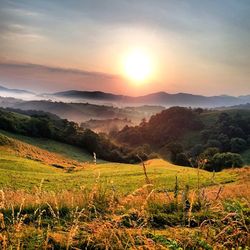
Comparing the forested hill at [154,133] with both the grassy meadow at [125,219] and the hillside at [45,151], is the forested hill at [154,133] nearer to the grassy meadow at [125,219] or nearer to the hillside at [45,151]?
the hillside at [45,151]

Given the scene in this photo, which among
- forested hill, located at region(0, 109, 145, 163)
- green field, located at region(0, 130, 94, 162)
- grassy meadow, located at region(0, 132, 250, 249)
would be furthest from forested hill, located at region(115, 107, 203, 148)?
grassy meadow, located at region(0, 132, 250, 249)

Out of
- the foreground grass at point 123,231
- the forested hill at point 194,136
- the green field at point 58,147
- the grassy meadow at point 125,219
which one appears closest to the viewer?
the foreground grass at point 123,231

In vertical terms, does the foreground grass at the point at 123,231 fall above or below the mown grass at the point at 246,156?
above

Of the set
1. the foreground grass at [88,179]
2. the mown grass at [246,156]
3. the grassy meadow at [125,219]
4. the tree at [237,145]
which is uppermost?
the grassy meadow at [125,219]

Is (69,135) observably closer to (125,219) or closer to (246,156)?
(246,156)

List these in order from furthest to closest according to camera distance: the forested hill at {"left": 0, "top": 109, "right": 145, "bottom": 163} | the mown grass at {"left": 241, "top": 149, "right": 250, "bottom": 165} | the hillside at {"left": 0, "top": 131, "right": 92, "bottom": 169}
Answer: the mown grass at {"left": 241, "top": 149, "right": 250, "bottom": 165}, the forested hill at {"left": 0, "top": 109, "right": 145, "bottom": 163}, the hillside at {"left": 0, "top": 131, "right": 92, "bottom": 169}

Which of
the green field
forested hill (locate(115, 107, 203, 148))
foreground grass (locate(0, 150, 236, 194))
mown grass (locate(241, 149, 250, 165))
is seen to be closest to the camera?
foreground grass (locate(0, 150, 236, 194))

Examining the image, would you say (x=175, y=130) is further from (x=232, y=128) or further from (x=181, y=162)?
(x=181, y=162)

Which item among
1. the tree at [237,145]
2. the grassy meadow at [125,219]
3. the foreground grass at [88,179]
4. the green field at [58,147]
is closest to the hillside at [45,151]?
the green field at [58,147]

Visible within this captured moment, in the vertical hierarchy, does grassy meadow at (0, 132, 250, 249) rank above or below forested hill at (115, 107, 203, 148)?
above

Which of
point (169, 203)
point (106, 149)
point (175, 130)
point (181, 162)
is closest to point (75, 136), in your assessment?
point (106, 149)

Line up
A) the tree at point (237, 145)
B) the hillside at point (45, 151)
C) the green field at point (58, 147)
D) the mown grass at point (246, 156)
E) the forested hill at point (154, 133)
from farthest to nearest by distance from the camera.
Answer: the forested hill at point (154, 133) → the tree at point (237, 145) → the mown grass at point (246, 156) → the green field at point (58, 147) → the hillside at point (45, 151)

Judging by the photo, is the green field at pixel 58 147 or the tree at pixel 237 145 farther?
the tree at pixel 237 145

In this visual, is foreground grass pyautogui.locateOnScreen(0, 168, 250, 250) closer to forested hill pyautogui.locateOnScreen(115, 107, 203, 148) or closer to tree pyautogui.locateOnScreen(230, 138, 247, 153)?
tree pyautogui.locateOnScreen(230, 138, 247, 153)
